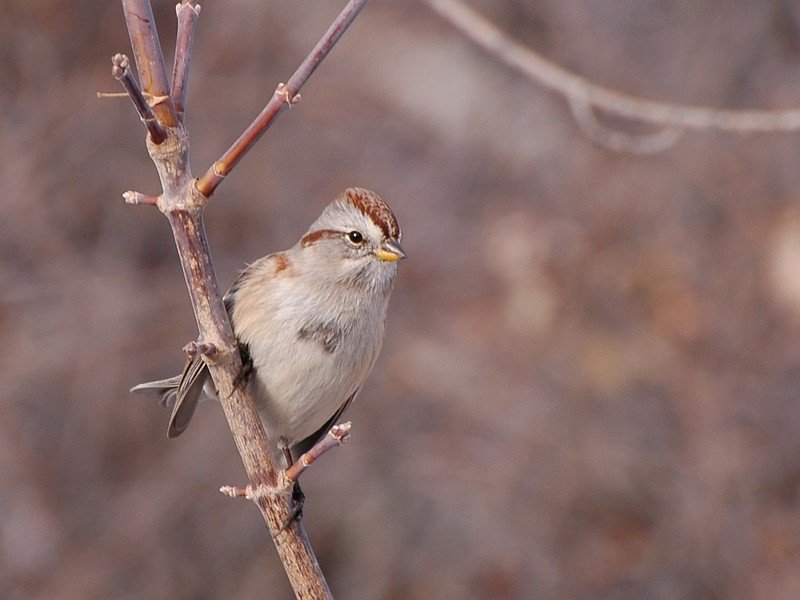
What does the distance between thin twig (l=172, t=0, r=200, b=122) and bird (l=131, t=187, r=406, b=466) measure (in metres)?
0.97

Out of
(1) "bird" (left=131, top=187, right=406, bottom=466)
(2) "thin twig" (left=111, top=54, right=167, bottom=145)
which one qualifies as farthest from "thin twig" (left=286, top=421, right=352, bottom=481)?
(1) "bird" (left=131, top=187, right=406, bottom=466)

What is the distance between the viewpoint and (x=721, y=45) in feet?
26.3

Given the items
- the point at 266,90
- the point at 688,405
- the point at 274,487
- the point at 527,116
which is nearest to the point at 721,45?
the point at 527,116

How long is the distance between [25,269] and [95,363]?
0.63 metres

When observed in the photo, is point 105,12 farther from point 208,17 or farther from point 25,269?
point 25,269

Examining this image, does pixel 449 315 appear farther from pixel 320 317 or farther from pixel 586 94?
pixel 320 317

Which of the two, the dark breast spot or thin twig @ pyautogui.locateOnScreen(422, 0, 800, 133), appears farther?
thin twig @ pyautogui.locateOnScreen(422, 0, 800, 133)

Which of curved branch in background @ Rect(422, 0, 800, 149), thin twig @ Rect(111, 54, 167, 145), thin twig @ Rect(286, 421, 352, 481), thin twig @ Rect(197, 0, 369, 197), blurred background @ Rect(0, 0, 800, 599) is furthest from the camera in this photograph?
blurred background @ Rect(0, 0, 800, 599)

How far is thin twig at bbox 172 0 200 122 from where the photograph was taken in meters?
2.03

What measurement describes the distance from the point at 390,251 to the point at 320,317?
0.86ft

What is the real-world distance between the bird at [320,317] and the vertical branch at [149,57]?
981mm

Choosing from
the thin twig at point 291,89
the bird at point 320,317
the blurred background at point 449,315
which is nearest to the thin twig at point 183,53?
the thin twig at point 291,89

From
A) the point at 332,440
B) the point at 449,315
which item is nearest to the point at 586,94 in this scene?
the point at 332,440

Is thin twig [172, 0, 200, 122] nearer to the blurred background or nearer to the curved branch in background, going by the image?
the curved branch in background
